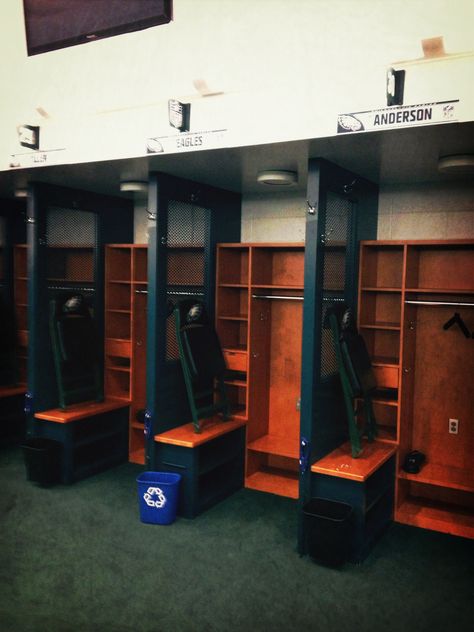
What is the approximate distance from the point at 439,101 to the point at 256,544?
2.99 meters

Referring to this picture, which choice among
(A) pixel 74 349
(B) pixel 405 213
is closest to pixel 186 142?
(B) pixel 405 213

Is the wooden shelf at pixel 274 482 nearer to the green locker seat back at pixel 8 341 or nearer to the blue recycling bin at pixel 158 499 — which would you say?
the blue recycling bin at pixel 158 499

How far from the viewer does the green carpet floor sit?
10.4 feet

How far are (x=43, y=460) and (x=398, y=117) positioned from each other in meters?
3.80

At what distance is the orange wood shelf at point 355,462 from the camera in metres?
3.78

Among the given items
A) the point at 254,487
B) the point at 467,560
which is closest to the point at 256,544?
the point at 254,487

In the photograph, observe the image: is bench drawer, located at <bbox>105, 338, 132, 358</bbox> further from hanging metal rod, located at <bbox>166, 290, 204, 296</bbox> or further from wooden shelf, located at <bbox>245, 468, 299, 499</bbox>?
wooden shelf, located at <bbox>245, 468, 299, 499</bbox>

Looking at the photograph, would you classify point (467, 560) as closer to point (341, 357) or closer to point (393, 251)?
point (341, 357)

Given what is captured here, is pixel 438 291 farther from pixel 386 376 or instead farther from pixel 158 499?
pixel 158 499

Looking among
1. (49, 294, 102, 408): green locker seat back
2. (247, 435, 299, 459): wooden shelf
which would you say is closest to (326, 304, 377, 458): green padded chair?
→ (247, 435, 299, 459): wooden shelf

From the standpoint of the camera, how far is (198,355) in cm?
450

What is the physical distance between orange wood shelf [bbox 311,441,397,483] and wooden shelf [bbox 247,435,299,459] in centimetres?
62

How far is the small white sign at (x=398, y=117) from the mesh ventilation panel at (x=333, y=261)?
2.89 feet

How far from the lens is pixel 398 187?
A: 4.66 m
